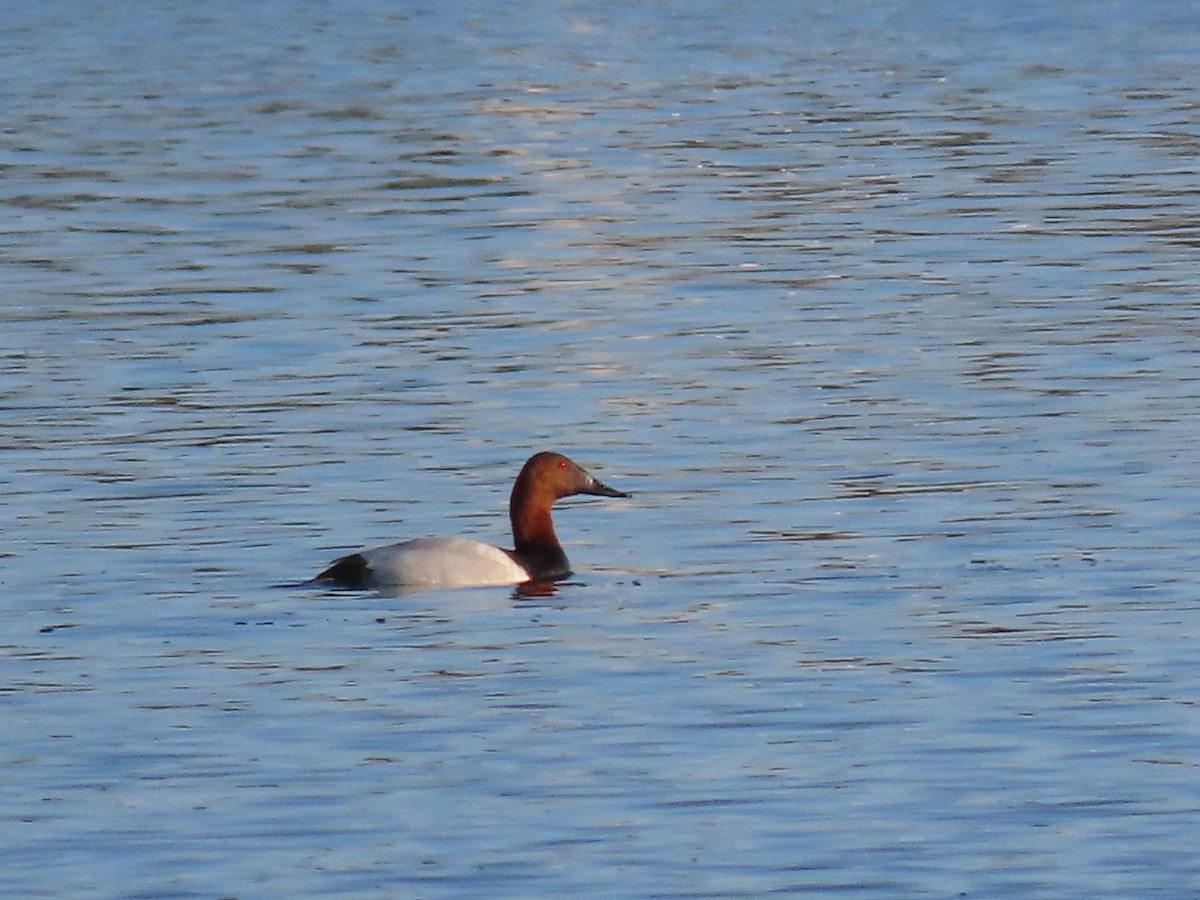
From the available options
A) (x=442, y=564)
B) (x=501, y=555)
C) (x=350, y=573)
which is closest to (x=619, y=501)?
(x=501, y=555)

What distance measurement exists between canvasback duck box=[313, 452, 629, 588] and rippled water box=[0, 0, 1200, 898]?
0.13 meters

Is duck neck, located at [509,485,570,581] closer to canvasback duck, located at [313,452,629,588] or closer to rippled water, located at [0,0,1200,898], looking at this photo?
canvasback duck, located at [313,452,629,588]

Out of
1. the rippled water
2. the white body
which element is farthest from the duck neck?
the rippled water

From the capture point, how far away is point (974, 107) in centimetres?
3192

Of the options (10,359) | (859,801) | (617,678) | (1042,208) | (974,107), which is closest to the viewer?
(859,801)

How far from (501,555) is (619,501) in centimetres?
192

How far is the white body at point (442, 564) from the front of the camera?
41.3ft

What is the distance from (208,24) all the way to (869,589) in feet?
114

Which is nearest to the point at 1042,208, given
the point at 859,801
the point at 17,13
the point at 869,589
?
the point at 869,589

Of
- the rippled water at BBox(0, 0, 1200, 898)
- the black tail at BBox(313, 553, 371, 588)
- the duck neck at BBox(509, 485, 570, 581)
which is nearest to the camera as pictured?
the rippled water at BBox(0, 0, 1200, 898)

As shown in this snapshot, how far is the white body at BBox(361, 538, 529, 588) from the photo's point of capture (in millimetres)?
12602

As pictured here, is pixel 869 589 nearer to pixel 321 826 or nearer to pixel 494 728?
pixel 494 728

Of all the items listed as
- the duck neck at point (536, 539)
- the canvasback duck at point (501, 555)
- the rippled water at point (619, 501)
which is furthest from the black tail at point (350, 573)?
the duck neck at point (536, 539)

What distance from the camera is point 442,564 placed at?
1276cm
